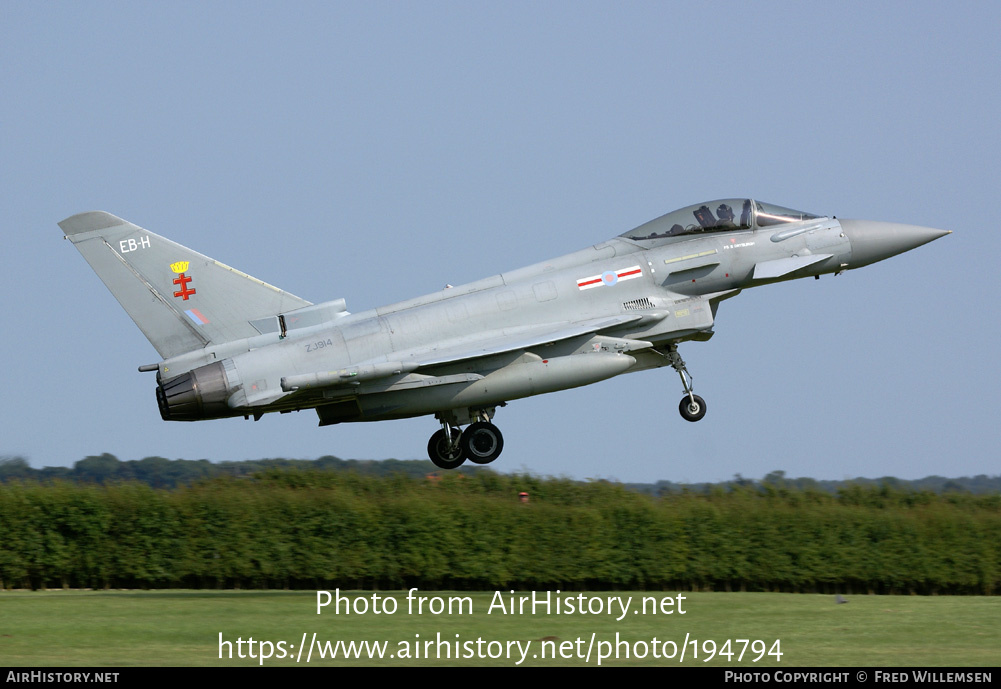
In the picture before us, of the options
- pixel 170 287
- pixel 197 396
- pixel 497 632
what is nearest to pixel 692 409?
pixel 497 632

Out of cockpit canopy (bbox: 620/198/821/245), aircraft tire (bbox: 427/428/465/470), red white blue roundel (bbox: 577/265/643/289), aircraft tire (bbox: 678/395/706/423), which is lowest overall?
aircraft tire (bbox: 427/428/465/470)

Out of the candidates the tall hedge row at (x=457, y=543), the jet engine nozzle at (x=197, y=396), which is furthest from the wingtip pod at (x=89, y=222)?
the tall hedge row at (x=457, y=543)

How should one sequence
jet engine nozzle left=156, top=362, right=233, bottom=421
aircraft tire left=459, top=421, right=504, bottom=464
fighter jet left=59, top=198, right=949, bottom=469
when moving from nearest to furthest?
jet engine nozzle left=156, top=362, right=233, bottom=421
fighter jet left=59, top=198, right=949, bottom=469
aircraft tire left=459, top=421, right=504, bottom=464

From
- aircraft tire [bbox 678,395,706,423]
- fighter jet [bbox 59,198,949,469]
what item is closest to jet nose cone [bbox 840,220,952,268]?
fighter jet [bbox 59,198,949,469]

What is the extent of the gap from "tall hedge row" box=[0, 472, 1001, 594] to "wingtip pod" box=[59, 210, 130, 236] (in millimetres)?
5201

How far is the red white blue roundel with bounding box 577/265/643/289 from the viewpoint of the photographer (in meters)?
21.1

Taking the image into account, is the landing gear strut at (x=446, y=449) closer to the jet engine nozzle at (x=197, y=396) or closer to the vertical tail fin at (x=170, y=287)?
the vertical tail fin at (x=170, y=287)

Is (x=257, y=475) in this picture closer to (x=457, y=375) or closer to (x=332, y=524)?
(x=332, y=524)

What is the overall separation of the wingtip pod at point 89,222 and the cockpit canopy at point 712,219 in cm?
896

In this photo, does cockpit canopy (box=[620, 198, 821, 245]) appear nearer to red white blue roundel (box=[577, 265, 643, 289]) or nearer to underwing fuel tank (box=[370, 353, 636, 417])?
red white blue roundel (box=[577, 265, 643, 289])

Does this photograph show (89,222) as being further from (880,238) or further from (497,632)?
(880,238)

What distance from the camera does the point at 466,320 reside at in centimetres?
2073

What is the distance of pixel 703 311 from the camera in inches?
838
